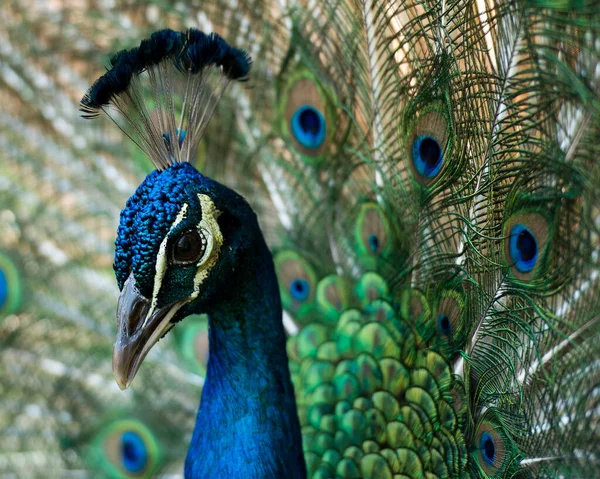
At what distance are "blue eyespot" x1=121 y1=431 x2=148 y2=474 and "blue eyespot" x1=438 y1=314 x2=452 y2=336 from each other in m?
0.87

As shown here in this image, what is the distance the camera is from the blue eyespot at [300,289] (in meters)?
1.57

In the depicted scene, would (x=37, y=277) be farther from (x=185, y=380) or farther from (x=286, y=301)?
(x=286, y=301)

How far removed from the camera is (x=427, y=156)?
1114mm

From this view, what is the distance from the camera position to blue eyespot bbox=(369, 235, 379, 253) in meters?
1.40

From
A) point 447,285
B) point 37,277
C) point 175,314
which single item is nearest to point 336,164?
point 447,285

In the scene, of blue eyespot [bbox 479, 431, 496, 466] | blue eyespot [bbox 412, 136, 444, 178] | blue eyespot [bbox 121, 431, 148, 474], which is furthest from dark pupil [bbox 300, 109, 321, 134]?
blue eyespot [bbox 121, 431, 148, 474]

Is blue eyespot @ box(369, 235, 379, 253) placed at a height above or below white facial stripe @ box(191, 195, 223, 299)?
above

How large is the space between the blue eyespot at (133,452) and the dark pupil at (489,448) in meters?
0.93

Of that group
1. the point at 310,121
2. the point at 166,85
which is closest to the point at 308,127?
the point at 310,121

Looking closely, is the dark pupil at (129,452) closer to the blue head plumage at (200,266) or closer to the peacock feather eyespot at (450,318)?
the blue head plumage at (200,266)

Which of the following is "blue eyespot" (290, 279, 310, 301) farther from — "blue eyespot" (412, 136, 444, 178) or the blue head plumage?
"blue eyespot" (412, 136, 444, 178)

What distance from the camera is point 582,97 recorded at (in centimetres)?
75

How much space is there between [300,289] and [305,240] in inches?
4.4

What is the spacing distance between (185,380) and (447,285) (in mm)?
839
